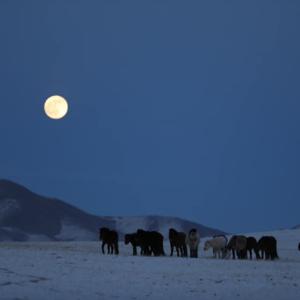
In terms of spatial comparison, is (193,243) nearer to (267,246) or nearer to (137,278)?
(267,246)

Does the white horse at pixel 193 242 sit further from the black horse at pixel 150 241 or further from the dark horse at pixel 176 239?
the black horse at pixel 150 241

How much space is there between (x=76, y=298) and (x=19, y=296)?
4.28ft

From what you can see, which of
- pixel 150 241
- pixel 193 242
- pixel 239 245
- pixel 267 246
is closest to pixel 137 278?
pixel 150 241

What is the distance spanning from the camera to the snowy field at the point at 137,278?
18016mm

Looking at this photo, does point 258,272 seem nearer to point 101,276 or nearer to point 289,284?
point 289,284

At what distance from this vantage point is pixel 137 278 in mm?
20750

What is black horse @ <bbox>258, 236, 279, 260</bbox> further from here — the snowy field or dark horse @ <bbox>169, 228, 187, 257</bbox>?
the snowy field

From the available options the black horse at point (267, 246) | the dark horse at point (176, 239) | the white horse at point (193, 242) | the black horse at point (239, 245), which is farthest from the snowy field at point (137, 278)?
the dark horse at point (176, 239)

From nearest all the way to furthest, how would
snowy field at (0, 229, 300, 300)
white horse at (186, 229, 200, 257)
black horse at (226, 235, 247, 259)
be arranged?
snowy field at (0, 229, 300, 300), black horse at (226, 235, 247, 259), white horse at (186, 229, 200, 257)

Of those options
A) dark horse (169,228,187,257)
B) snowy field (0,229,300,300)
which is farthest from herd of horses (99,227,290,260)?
snowy field (0,229,300,300)

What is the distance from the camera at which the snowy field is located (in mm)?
18016

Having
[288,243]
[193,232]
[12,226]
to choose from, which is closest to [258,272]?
[193,232]

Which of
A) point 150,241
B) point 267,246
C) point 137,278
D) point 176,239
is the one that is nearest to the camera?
point 137,278

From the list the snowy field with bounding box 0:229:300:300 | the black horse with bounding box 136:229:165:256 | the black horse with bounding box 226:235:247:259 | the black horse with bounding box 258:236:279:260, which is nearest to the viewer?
the snowy field with bounding box 0:229:300:300
